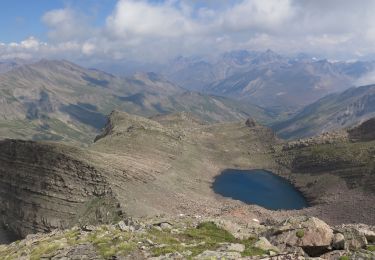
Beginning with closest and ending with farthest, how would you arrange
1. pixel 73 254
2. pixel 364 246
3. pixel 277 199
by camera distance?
pixel 364 246, pixel 73 254, pixel 277 199

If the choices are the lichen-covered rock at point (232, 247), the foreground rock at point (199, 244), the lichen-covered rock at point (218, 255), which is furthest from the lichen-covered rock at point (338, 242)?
the lichen-covered rock at point (218, 255)

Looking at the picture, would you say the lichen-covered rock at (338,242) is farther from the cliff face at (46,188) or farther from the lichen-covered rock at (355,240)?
the cliff face at (46,188)

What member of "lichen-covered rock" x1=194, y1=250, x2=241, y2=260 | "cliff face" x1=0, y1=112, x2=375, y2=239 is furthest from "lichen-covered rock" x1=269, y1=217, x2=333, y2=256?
"cliff face" x1=0, y1=112, x2=375, y2=239

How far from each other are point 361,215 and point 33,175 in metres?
103

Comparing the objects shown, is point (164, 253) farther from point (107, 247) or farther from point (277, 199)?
point (277, 199)

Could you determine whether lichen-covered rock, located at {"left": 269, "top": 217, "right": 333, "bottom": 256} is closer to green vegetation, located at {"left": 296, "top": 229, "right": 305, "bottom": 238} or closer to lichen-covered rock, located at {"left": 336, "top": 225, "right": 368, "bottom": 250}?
green vegetation, located at {"left": 296, "top": 229, "right": 305, "bottom": 238}

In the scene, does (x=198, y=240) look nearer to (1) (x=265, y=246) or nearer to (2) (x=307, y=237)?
(1) (x=265, y=246)

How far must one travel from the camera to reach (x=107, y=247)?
43688 mm

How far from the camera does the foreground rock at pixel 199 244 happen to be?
3797 cm

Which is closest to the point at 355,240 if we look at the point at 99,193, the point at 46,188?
the point at 99,193

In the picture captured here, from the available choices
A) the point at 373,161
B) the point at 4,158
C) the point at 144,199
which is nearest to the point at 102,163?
the point at 144,199

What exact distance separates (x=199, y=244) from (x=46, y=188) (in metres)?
110

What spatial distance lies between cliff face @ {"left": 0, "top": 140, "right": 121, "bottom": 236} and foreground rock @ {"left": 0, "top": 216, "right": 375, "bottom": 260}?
7670 cm

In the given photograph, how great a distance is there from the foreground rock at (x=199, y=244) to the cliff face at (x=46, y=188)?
7670 cm
